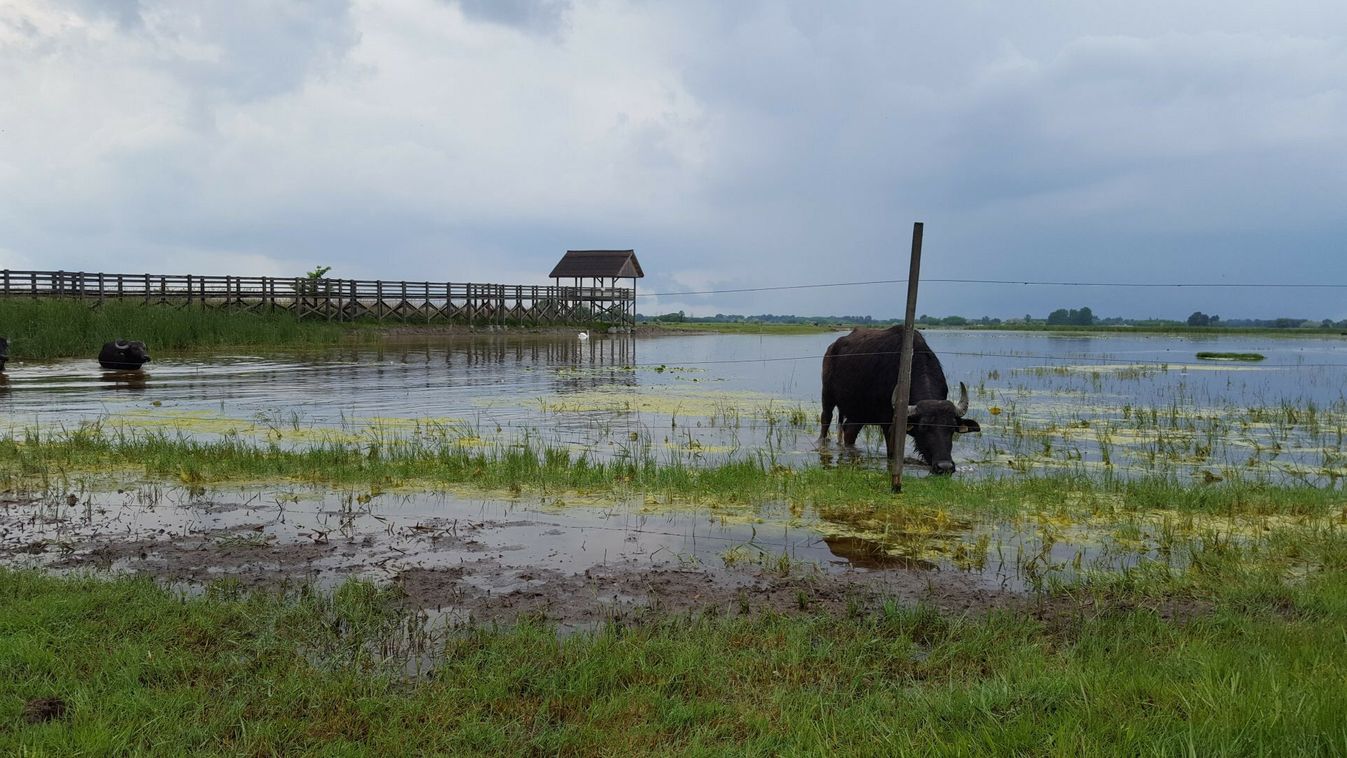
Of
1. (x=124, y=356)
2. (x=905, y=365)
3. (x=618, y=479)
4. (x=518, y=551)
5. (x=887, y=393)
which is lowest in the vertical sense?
(x=518, y=551)

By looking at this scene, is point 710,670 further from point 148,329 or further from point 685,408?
point 148,329

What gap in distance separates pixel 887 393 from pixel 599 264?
44.6m

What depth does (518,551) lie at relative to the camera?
6.19 meters

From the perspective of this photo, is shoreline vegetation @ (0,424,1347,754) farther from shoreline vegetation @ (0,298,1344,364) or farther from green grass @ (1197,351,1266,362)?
green grass @ (1197,351,1266,362)

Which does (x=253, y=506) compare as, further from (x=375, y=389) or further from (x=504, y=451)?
(x=375, y=389)

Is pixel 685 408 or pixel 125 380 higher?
pixel 125 380

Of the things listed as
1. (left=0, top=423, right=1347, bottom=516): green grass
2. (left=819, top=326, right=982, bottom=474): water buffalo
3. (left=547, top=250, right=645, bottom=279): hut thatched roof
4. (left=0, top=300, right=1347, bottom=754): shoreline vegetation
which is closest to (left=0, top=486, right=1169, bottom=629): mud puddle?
(left=0, top=300, right=1347, bottom=754): shoreline vegetation

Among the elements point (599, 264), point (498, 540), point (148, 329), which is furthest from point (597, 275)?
point (498, 540)

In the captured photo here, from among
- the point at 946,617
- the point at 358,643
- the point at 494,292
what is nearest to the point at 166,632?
the point at 358,643

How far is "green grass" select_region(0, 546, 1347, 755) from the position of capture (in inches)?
123

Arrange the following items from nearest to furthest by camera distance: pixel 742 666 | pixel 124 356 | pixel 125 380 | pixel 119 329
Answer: pixel 742 666 → pixel 125 380 → pixel 124 356 → pixel 119 329

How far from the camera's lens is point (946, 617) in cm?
468

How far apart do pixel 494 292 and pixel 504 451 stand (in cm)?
4154

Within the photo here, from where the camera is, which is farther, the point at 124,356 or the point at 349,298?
the point at 349,298
